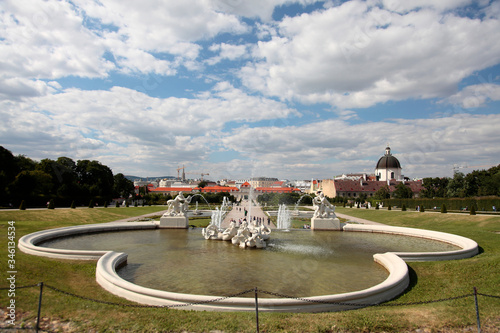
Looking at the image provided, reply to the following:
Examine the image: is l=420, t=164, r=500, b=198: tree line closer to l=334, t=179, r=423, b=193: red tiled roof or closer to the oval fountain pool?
l=334, t=179, r=423, b=193: red tiled roof

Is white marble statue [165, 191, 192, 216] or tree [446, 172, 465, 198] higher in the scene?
tree [446, 172, 465, 198]

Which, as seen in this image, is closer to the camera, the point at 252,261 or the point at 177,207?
the point at 252,261

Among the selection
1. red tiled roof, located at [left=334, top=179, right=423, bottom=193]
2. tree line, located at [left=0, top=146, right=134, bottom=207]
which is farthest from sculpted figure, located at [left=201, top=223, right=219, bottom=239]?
red tiled roof, located at [left=334, top=179, right=423, bottom=193]

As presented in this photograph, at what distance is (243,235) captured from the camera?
63.9 feet

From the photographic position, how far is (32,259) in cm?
1326

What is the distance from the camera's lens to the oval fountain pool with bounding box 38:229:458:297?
1154 cm

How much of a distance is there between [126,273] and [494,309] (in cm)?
1305

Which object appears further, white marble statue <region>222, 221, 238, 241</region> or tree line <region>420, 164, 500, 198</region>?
tree line <region>420, 164, 500, 198</region>

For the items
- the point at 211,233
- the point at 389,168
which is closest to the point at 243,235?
the point at 211,233

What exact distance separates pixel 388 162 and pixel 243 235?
132m

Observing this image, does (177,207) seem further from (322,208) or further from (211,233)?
(322,208)

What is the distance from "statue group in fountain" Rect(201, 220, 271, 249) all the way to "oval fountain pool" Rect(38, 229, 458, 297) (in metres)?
0.59

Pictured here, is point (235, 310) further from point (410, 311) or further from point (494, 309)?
point (494, 309)

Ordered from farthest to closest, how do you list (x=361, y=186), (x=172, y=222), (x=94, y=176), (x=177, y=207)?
(x=361, y=186) < (x=94, y=176) < (x=177, y=207) < (x=172, y=222)
